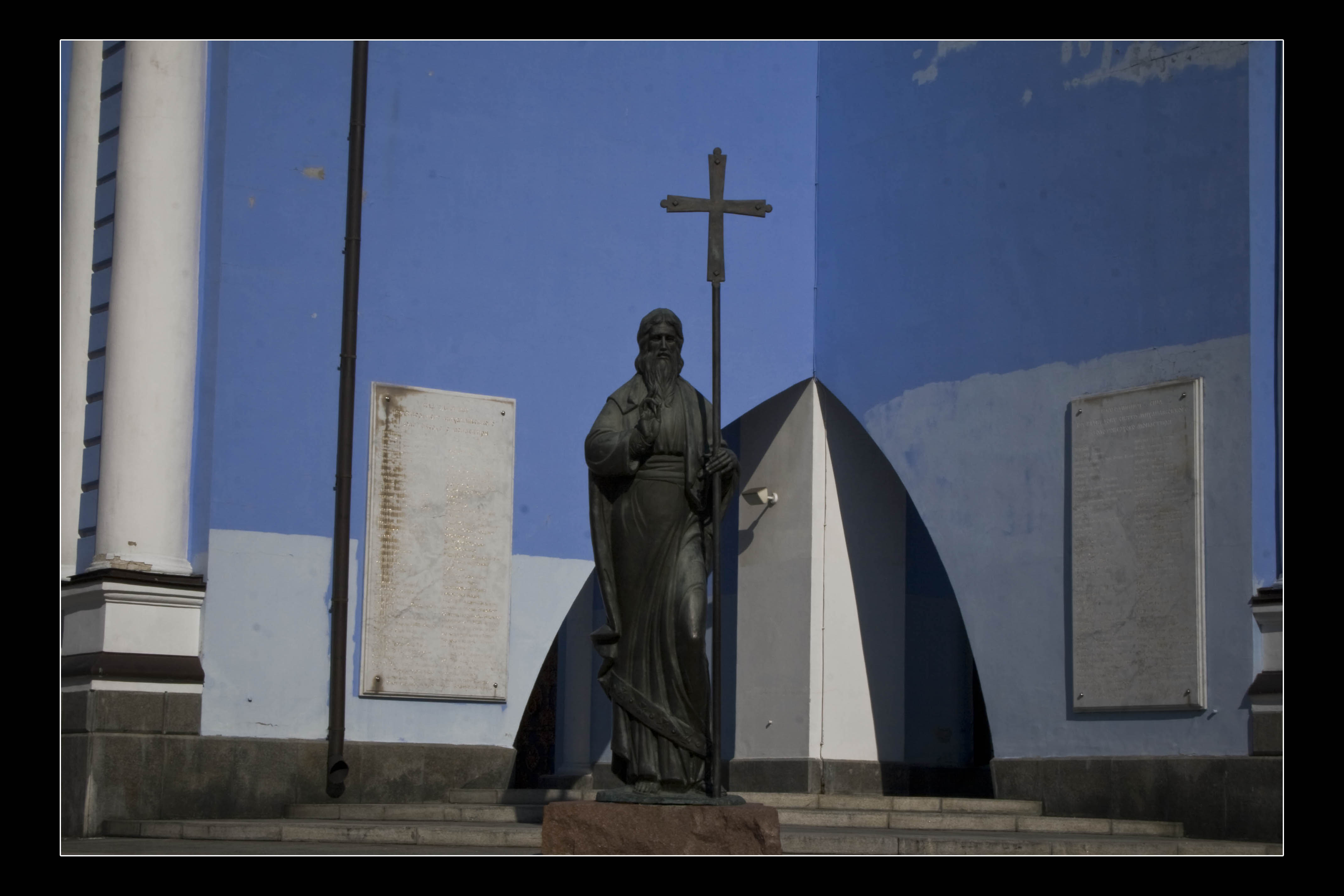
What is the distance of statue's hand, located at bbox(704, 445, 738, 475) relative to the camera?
24.2ft

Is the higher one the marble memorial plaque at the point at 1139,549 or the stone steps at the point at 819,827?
the marble memorial plaque at the point at 1139,549

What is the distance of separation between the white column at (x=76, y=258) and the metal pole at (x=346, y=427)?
1556mm

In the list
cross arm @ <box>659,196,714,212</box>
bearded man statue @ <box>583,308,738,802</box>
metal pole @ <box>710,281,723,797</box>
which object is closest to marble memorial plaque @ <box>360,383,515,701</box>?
bearded man statue @ <box>583,308,738,802</box>

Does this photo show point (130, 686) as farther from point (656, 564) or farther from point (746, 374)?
point (746, 374)

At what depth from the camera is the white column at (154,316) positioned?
1053 centimetres

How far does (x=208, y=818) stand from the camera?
10.4 metres

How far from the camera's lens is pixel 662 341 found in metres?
7.68

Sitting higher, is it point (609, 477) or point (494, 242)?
point (494, 242)

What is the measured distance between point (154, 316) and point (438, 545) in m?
2.24

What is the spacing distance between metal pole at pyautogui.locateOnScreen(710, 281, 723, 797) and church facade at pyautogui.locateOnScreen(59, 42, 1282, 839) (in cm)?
392

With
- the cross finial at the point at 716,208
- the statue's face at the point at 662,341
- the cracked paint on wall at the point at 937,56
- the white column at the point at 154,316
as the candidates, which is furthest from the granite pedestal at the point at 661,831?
the cracked paint on wall at the point at 937,56

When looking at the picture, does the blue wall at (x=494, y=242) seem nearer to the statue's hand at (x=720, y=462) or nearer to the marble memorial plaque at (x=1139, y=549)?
the marble memorial plaque at (x=1139, y=549)

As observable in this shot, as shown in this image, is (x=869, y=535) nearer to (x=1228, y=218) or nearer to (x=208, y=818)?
(x=1228, y=218)

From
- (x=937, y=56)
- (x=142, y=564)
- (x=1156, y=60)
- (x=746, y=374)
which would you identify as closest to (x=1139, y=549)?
(x=1156, y=60)
